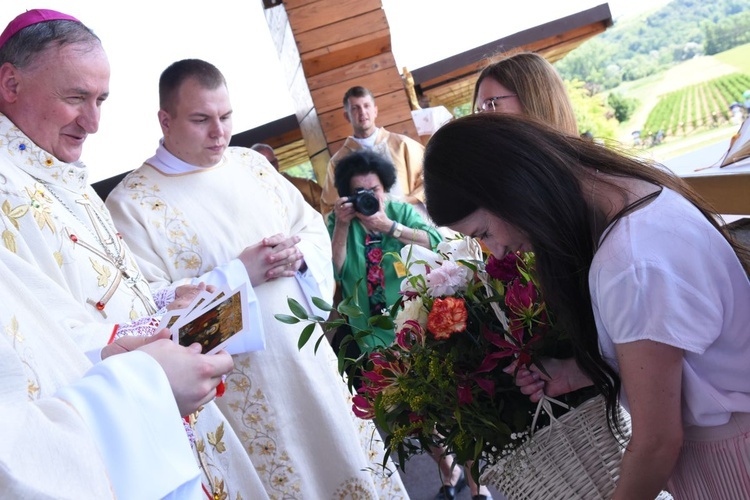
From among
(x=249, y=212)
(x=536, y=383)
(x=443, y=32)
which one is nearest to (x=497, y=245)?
(x=536, y=383)

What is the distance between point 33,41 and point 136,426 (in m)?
1.21

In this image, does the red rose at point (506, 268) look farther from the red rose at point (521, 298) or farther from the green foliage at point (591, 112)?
the green foliage at point (591, 112)

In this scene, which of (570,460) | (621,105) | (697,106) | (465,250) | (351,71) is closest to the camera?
(570,460)

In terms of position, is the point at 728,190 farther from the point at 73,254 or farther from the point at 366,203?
the point at 73,254

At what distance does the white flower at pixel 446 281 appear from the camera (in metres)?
1.57

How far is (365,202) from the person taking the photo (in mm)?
3455

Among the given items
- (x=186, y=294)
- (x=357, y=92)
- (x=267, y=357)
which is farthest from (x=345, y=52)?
(x=186, y=294)

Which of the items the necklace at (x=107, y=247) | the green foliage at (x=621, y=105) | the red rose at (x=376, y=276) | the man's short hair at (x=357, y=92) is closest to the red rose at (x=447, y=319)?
the necklace at (x=107, y=247)

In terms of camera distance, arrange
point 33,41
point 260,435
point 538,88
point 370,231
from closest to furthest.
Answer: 1. point 33,41
2. point 538,88
3. point 260,435
4. point 370,231

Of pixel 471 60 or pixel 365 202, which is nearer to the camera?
pixel 365 202

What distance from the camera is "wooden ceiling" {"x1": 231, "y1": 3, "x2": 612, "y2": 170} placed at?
695 centimetres

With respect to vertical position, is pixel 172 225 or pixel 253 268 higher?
pixel 172 225

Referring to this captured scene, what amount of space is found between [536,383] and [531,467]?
0.52 ft

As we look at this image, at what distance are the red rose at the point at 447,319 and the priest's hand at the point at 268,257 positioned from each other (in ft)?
3.72
